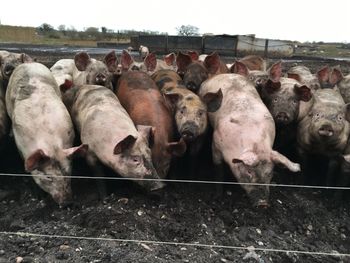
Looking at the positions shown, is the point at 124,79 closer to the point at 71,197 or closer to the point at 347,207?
the point at 71,197

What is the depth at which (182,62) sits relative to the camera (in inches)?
331

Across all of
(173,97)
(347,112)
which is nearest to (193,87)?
(173,97)

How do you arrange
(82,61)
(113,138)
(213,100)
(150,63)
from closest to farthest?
(113,138) < (213,100) < (82,61) < (150,63)

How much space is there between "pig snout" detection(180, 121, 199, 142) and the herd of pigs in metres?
0.01

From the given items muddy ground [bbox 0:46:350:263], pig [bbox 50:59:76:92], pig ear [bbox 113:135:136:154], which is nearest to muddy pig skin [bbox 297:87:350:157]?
muddy ground [bbox 0:46:350:263]

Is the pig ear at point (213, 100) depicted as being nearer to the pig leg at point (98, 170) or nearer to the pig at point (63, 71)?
the pig leg at point (98, 170)

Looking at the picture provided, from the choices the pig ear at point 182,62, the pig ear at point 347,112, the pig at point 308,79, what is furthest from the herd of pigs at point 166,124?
the pig at point 308,79

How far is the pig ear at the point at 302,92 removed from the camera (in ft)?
22.2

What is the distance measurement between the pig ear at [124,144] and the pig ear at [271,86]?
2460mm

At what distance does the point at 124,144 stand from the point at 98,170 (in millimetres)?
669

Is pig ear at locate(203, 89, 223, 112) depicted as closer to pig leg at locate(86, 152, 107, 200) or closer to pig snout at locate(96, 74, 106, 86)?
pig leg at locate(86, 152, 107, 200)

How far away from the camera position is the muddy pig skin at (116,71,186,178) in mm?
6082

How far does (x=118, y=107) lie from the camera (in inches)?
253

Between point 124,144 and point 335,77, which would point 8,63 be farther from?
point 335,77
